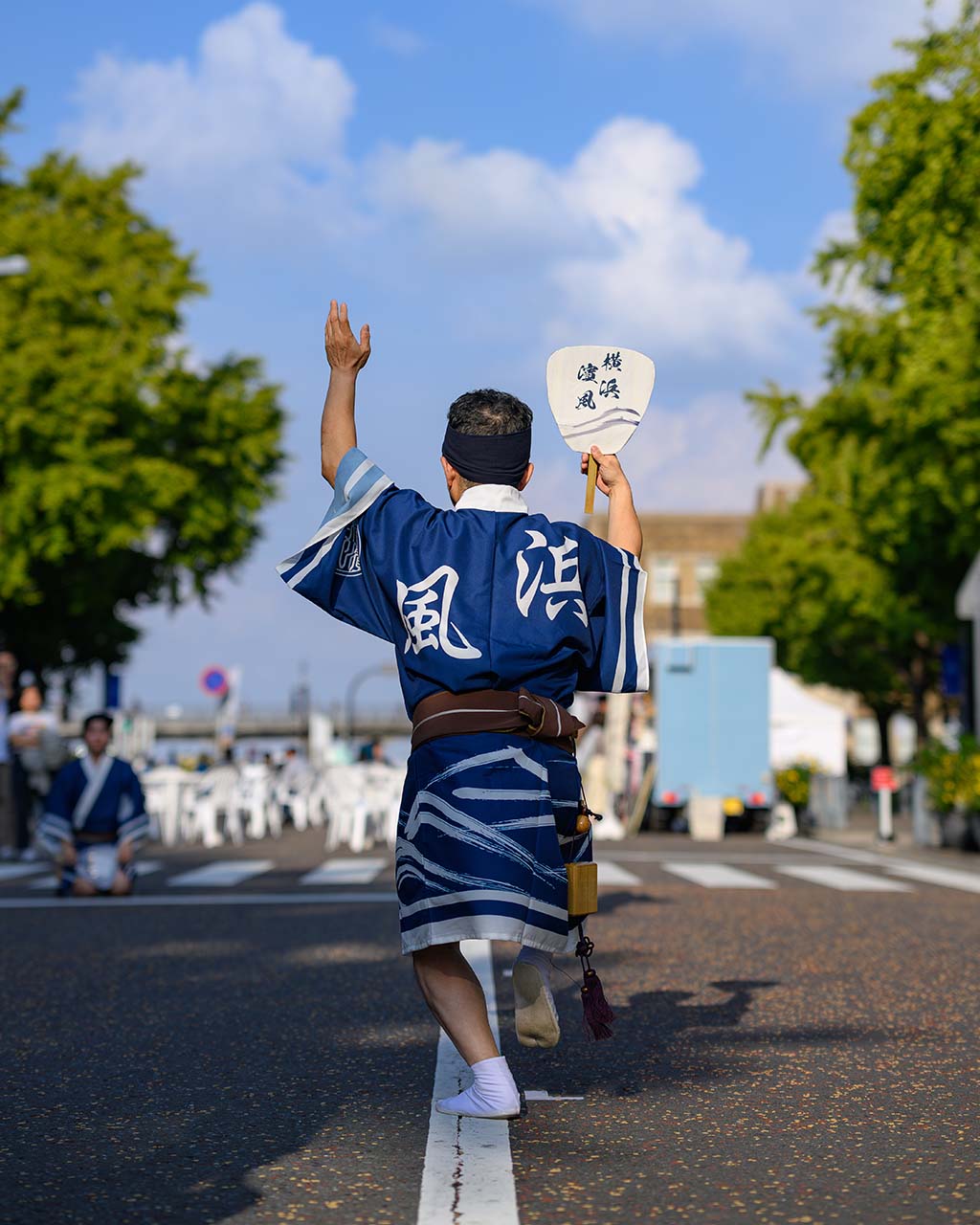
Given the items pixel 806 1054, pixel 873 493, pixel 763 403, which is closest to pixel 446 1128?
pixel 806 1054

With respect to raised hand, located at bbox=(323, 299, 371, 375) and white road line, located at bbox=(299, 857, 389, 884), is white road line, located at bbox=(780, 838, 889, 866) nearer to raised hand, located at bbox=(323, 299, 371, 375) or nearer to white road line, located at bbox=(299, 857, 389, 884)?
white road line, located at bbox=(299, 857, 389, 884)

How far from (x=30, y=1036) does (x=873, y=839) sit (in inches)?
807

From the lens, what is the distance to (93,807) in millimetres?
12820

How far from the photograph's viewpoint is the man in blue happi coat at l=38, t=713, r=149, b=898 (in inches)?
505

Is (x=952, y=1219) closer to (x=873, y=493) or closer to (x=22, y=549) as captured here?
(x=873, y=493)

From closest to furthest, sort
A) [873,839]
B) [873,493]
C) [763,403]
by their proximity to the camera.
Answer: [873,839] < [873,493] < [763,403]

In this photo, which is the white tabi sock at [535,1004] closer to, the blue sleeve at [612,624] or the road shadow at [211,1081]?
the road shadow at [211,1081]

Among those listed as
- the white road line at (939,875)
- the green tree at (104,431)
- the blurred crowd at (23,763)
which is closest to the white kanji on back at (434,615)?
the white road line at (939,875)

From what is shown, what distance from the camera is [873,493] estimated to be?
27.8 metres

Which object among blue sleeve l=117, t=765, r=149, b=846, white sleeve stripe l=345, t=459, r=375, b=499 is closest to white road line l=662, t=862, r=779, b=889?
blue sleeve l=117, t=765, r=149, b=846

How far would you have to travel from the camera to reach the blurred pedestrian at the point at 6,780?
16.7m

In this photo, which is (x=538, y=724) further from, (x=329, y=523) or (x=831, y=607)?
(x=831, y=607)

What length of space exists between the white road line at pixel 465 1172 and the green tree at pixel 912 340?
741 inches

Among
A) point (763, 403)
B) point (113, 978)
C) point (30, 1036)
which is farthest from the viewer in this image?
point (763, 403)
